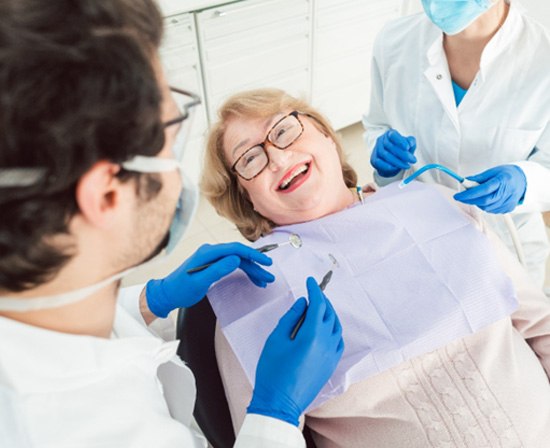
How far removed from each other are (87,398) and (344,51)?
2.71 metres

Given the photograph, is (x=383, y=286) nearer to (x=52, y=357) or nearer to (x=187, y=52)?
(x=52, y=357)

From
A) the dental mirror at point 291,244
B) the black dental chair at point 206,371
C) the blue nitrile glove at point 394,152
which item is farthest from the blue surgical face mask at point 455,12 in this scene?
the black dental chair at point 206,371

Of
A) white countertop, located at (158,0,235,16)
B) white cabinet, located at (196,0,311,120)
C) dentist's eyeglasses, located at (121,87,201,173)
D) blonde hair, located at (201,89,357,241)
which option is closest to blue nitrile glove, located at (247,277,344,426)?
dentist's eyeglasses, located at (121,87,201,173)

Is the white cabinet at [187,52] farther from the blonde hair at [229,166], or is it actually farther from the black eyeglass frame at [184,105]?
the black eyeglass frame at [184,105]

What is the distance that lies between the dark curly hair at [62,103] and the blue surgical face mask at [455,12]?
0.87 metres

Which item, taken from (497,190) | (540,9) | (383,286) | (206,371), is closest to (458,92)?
(497,190)

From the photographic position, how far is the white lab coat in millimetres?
632

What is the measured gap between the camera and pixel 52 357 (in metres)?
0.67

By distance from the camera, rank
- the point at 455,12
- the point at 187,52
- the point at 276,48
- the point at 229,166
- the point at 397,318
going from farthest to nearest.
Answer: the point at 276,48
the point at 187,52
the point at 229,166
the point at 455,12
the point at 397,318

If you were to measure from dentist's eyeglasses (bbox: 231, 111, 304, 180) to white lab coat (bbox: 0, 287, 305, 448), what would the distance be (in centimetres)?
59

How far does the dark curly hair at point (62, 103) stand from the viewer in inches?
17.9

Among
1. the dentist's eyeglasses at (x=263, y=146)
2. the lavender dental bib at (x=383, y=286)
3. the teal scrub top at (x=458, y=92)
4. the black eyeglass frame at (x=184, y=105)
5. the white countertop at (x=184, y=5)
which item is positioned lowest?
the lavender dental bib at (x=383, y=286)

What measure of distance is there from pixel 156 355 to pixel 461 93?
1107 mm

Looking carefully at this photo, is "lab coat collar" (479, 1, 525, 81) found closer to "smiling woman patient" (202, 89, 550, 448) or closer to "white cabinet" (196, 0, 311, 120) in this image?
"smiling woman patient" (202, 89, 550, 448)
